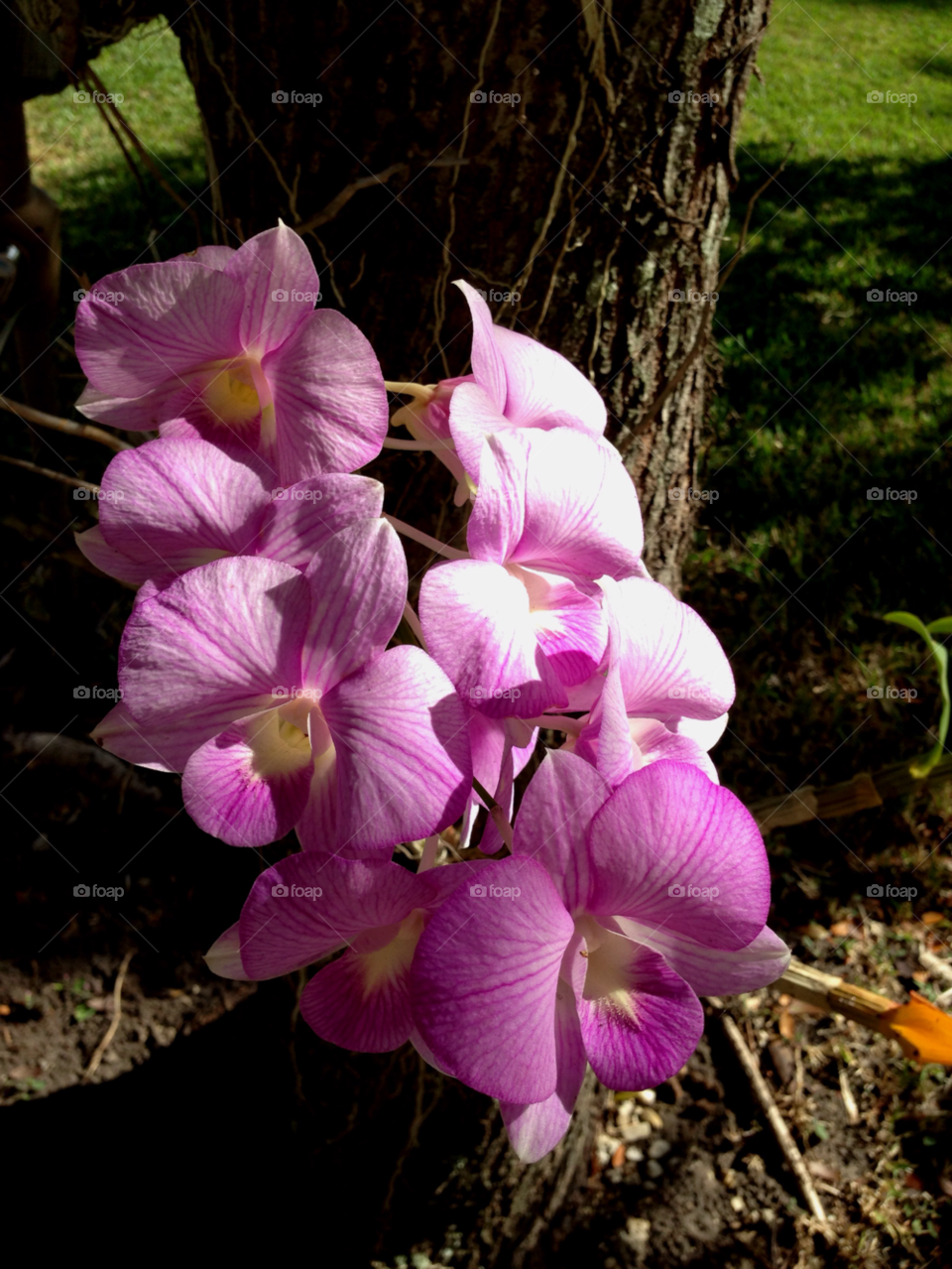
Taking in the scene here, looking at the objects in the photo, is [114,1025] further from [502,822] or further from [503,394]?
[503,394]

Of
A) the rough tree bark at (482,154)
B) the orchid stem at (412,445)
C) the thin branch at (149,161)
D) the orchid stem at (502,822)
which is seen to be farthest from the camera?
the thin branch at (149,161)

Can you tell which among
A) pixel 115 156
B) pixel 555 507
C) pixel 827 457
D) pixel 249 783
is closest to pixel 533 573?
pixel 555 507

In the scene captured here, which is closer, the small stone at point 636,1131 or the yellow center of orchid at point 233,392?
the yellow center of orchid at point 233,392

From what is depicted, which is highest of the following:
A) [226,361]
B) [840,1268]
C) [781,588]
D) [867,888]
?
[226,361]

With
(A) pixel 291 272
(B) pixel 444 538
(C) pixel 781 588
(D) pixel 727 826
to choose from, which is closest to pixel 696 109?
(B) pixel 444 538

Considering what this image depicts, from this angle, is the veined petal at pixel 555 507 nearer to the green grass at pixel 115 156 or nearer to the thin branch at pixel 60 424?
the thin branch at pixel 60 424

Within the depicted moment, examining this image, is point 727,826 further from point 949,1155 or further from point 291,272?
point 949,1155

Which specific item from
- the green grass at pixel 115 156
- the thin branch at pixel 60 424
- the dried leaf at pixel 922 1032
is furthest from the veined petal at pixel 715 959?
the green grass at pixel 115 156
